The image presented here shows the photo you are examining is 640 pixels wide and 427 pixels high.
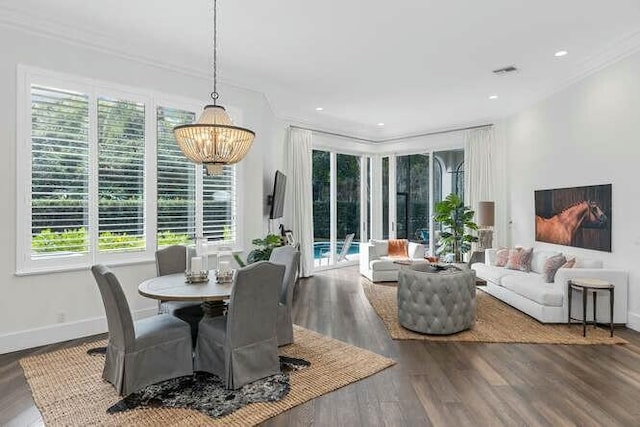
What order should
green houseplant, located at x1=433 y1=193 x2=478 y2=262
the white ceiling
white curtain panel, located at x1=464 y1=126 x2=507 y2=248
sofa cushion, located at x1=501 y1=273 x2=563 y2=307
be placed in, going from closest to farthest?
the white ceiling → sofa cushion, located at x1=501 y1=273 x2=563 y2=307 → green houseplant, located at x1=433 y1=193 x2=478 y2=262 → white curtain panel, located at x1=464 y1=126 x2=507 y2=248

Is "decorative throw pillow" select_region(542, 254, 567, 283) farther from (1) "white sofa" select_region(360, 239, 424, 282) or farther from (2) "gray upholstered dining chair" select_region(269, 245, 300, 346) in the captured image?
(2) "gray upholstered dining chair" select_region(269, 245, 300, 346)

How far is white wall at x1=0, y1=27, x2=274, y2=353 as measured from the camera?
380cm

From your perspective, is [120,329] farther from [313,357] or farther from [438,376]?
[438,376]

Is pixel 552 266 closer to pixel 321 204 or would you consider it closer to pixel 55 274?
pixel 321 204

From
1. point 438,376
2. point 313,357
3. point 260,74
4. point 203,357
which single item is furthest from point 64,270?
point 438,376

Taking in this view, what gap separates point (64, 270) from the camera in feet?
13.6

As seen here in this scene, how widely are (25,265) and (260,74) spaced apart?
360 cm

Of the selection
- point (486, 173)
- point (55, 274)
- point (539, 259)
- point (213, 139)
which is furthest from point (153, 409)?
point (486, 173)

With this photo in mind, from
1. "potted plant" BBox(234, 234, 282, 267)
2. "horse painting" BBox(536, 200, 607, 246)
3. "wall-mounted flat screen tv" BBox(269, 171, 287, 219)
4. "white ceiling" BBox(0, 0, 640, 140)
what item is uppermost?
"white ceiling" BBox(0, 0, 640, 140)

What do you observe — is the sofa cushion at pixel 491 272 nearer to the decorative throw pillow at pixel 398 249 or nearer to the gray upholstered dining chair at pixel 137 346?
the decorative throw pillow at pixel 398 249

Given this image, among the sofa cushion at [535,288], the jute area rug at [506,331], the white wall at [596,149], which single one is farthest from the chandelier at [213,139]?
the white wall at [596,149]

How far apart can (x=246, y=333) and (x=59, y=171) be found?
279 cm

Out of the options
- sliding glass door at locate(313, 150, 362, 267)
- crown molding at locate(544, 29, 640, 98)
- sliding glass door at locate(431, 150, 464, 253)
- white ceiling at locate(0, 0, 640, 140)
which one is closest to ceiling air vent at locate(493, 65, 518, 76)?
white ceiling at locate(0, 0, 640, 140)

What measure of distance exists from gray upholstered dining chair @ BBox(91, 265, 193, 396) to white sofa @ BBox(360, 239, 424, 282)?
4.65 metres
